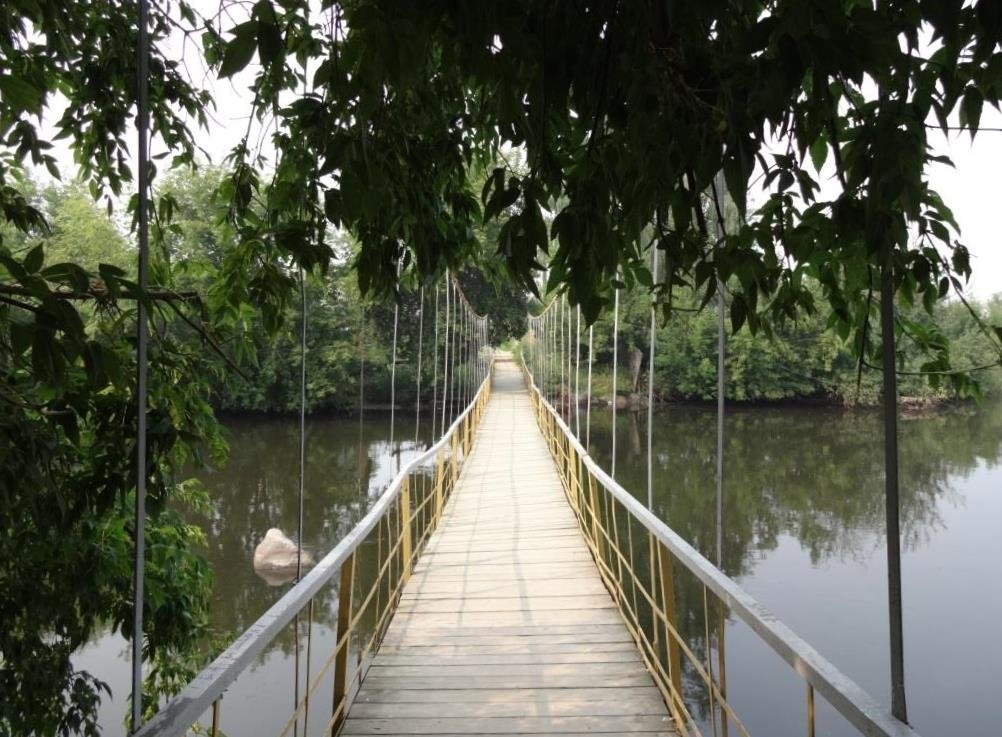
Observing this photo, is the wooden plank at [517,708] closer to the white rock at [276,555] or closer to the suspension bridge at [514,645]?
the suspension bridge at [514,645]

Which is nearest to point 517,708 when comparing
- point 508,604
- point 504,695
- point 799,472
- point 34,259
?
point 504,695

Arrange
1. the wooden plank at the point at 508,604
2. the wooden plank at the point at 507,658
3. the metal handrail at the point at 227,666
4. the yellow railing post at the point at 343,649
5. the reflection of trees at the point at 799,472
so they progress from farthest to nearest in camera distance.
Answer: the reflection of trees at the point at 799,472, the wooden plank at the point at 508,604, the wooden plank at the point at 507,658, the yellow railing post at the point at 343,649, the metal handrail at the point at 227,666

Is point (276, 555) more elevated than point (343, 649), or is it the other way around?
point (343, 649)

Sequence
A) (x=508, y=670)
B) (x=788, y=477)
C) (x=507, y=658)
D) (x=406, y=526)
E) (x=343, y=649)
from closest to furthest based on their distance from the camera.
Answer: (x=343, y=649), (x=508, y=670), (x=507, y=658), (x=406, y=526), (x=788, y=477)

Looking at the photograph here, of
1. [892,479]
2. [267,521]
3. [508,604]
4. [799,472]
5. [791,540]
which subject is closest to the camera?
[892,479]

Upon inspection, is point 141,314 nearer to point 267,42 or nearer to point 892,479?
point 267,42

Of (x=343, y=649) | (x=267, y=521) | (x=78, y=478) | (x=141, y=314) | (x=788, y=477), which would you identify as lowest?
(x=267, y=521)

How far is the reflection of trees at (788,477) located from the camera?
1004 cm

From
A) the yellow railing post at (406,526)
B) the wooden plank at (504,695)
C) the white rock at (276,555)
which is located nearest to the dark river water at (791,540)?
the white rock at (276,555)

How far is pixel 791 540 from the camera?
10453 millimetres

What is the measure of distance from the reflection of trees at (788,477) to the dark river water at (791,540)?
0.17 ft

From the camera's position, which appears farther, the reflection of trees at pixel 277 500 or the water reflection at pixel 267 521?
the reflection of trees at pixel 277 500

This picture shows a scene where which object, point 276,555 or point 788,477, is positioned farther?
point 788,477

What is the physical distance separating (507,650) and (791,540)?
29.3 ft
